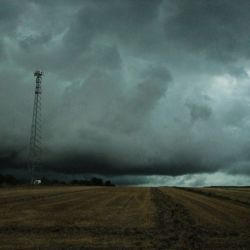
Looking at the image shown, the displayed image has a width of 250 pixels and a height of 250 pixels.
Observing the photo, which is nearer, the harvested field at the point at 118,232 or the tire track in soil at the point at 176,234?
the tire track in soil at the point at 176,234

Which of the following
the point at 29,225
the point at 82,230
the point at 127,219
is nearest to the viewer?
the point at 82,230

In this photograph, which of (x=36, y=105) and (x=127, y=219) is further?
(x=36, y=105)

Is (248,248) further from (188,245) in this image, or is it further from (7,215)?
(7,215)

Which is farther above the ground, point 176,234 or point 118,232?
point 118,232

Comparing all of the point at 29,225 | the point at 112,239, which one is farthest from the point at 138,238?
the point at 29,225

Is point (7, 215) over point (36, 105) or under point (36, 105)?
under

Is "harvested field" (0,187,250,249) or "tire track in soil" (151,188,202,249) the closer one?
"tire track in soil" (151,188,202,249)

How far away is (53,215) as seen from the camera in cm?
4184

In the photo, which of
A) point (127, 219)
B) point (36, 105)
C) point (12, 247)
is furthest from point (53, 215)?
point (36, 105)

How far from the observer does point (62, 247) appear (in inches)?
985

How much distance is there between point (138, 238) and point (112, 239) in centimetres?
138

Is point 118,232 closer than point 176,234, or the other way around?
point 176,234

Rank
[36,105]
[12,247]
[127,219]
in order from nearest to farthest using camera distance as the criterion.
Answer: [12,247] → [127,219] → [36,105]

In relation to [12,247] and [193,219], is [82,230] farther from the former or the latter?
[193,219]
